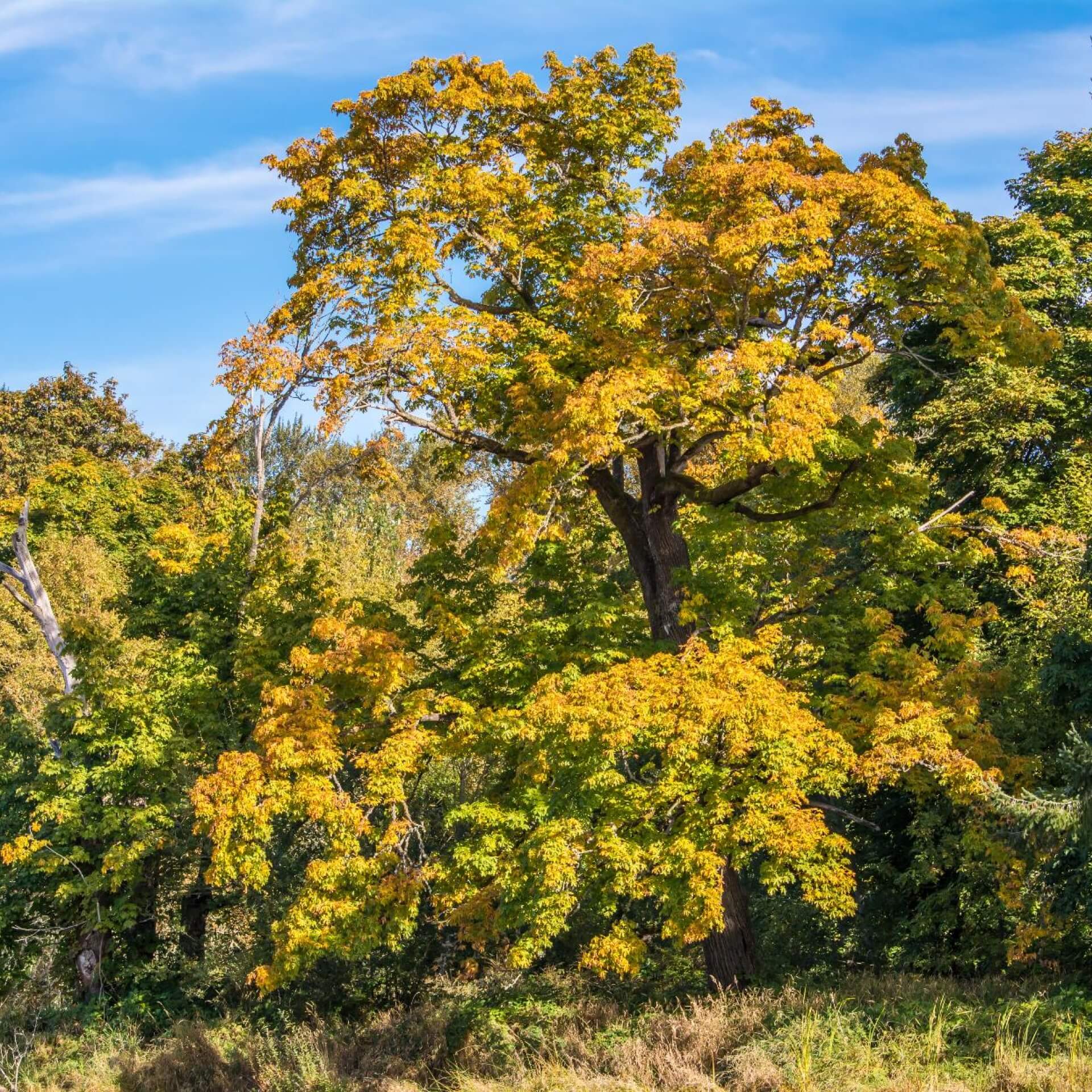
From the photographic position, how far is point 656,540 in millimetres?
14914

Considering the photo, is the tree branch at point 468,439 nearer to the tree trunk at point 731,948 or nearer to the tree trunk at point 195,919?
the tree trunk at point 731,948

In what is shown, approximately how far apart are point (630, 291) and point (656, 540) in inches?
143

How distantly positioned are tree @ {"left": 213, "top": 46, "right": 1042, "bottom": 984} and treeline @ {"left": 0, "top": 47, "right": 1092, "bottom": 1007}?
6 cm

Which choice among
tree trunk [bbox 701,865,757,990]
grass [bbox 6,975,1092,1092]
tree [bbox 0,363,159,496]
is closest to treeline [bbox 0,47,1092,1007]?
tree trunk [bbox 701,865,757,990]

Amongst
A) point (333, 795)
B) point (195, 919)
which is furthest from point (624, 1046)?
point (195, 919)

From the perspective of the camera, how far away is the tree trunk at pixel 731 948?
1302 centimetres

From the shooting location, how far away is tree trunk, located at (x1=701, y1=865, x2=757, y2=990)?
1302 cm

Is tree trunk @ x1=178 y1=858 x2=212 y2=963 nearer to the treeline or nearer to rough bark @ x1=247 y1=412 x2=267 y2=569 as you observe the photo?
the treeline

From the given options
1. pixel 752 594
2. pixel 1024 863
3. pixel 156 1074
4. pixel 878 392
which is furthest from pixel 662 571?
pixel 878 392

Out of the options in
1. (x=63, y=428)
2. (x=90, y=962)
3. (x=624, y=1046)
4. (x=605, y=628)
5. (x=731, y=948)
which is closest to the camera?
(x=624, y=1046)

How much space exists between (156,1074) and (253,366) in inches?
348

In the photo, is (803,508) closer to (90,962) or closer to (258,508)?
(258,508)

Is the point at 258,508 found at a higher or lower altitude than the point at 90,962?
higher

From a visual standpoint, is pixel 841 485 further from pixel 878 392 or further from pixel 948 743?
pixel 878 392
